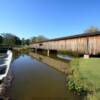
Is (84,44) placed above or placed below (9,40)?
below

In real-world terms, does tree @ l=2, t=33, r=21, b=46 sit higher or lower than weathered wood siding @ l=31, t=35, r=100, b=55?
higher

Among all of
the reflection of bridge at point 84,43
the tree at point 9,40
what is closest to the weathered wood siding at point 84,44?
the reflection of bridge at point 84,43

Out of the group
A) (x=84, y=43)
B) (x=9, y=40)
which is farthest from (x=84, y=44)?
(x=9, y=40)

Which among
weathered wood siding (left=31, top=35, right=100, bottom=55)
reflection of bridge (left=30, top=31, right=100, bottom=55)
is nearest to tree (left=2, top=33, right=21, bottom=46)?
weathered wood siding (left=31, top=35, right=100, bottom=55)

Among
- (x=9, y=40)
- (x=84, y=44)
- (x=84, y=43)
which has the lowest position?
(x=84, y=44)

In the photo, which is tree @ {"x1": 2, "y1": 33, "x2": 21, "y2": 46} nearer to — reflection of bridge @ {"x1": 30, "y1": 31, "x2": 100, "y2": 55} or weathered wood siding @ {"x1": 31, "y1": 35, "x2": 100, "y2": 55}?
weathered wood siding @ {"x1": 31, "y1": 35, "x2": 100, "y2": 55}

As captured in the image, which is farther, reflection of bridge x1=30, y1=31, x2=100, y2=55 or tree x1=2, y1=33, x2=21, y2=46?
tree x1=2, y1=33, x2=21, y2=46

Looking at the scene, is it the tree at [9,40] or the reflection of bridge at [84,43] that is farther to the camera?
the tree at [9,40]

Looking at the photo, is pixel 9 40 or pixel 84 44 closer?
pixel 84 44

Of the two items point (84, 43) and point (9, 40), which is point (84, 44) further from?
point (9, 40)

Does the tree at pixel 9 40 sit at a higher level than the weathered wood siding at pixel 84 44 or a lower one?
higher

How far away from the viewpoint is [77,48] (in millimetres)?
21422

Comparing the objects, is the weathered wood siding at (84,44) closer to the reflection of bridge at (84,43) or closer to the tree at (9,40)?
the reflection of bridge at (84,43)

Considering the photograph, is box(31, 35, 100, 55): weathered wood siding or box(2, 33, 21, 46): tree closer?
box(31, 35, 100, 55): weathered wood siding
